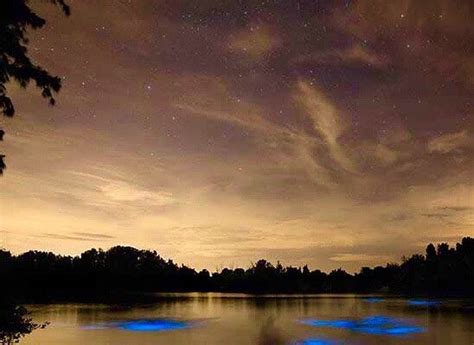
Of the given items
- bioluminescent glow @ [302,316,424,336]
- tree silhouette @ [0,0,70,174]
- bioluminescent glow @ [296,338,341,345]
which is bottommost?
bioluminescent glow @ [302,316,424,336]

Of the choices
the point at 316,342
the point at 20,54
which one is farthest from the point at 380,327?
the point at 20,54

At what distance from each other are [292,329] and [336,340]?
10592 millimetres

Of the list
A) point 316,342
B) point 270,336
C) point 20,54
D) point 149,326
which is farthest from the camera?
point 149,326

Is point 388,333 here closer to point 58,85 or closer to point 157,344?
point 157,344

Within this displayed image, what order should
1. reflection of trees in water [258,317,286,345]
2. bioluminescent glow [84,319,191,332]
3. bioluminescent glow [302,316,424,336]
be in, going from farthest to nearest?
bioluminescent glow [84,319,191,332] < bioluminescent glow [302,316,424,336] < reflection of trees in water [258,317,286,345]

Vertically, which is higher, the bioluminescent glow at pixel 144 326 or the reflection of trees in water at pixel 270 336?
the bioluminescent glow at pixel 144 326

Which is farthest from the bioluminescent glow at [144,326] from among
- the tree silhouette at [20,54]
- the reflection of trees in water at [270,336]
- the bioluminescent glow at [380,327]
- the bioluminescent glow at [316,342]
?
the tree silhouette at [20,54]

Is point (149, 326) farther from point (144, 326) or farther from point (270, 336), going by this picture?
point (270, 336)

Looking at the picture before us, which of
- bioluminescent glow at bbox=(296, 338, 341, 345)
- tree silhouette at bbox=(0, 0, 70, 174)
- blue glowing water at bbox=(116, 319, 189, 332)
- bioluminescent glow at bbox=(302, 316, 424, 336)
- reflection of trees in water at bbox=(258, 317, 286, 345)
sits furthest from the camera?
blue glowing water at bbox=(116, 319, 189, 332)

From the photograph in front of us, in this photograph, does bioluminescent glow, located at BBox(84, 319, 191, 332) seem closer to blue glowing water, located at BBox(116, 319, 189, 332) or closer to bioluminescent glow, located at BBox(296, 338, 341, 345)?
blue glowing water, located at BBox(116, 319, 189, 332)

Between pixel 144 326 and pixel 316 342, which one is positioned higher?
pixel 144 326

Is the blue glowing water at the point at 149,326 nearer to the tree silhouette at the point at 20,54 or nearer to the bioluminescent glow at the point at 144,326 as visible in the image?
the bioluminescent glow at the point at 144,326

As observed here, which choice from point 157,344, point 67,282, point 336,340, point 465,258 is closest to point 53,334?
point 157,344

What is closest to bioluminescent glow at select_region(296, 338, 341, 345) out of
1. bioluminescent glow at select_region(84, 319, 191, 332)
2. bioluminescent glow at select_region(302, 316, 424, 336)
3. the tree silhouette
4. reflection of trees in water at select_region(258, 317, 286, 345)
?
reflection of trees in water at select_region(258, 317, 286, 345)
